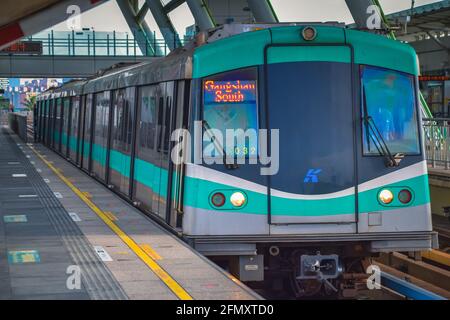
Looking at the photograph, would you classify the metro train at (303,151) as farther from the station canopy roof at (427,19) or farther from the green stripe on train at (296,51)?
the station canopy roof at (427,19)

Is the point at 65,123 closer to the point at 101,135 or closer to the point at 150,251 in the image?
the point at 101,135

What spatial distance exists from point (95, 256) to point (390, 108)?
11.8 ft

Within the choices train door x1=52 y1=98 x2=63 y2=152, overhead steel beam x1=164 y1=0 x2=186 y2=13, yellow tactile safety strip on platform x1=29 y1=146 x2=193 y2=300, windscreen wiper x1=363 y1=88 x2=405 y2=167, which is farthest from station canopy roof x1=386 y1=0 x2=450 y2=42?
overhead steel beam x1=164 y1=0 x2=186 y2=13

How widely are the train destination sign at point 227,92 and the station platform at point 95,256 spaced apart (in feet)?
5.59

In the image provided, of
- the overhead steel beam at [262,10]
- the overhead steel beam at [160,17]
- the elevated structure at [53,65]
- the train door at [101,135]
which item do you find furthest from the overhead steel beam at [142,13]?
the train door at [101,135]

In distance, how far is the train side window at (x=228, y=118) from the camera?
29.3 ft

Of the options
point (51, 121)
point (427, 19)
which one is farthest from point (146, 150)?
point (51, 121)

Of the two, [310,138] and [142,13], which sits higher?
[142,13]

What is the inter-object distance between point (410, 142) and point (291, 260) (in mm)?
1840

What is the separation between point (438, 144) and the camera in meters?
17.8

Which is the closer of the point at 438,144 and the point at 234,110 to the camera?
the point at 234,110
